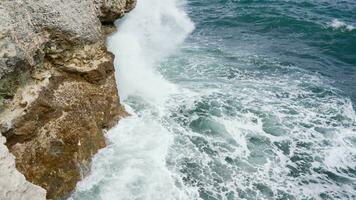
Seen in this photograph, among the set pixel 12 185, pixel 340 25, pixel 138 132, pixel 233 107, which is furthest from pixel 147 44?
pixel 12 185

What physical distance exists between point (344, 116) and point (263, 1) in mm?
13082

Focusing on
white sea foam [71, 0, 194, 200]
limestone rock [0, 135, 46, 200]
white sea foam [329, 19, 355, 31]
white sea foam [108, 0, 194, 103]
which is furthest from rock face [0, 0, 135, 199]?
white sea foam [329, 19, 355, 31]

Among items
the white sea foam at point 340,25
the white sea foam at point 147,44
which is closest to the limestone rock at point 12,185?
the white sea foam at point 147,44

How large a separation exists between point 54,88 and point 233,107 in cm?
721

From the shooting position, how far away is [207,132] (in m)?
14.6

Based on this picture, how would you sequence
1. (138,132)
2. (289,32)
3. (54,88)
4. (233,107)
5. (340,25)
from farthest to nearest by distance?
(340,25), (289,32), (233,107), (138,132), (54,88)

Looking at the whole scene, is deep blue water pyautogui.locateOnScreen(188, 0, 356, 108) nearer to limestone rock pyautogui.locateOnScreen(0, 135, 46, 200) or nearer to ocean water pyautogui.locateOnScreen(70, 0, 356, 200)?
ocean water pyautogui.locateOnScreen(70, 0, 356, 200)

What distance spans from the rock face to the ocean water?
0.90 meters

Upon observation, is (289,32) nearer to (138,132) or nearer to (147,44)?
(147,44)

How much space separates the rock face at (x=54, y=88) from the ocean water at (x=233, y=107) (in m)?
0.90

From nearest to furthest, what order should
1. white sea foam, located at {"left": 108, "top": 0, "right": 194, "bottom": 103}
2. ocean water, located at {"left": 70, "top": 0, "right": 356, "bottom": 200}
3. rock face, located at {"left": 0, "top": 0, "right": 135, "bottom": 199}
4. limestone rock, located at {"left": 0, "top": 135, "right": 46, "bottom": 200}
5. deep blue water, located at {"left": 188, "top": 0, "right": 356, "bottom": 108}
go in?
limestone rock, located at {"left": 0, "top": 135, "right": 46, "bottom": 200}, rock face, located at {"left": 0, "top": 0, "right": 135, "bottom": 199}, ocean water, located at {"left": 70, "top": 0, "right": 356, "bottom": 200}, white sea foam, located at {"left": 108, "top": 0, "right": 194, "bottom": 103}, deep blue water, located at {"left": 188, "top": 0, "right": 356, "bottom": 108}

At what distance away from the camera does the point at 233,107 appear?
16.1m

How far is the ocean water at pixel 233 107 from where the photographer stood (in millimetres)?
12297

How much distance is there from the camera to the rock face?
10109mm
